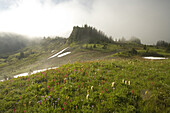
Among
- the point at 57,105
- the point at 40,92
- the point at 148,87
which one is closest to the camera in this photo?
the point at 57,105

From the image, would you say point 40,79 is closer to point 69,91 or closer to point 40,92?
point 40,92

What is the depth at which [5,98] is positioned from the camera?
6039mm

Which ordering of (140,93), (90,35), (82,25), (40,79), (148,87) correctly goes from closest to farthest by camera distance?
(140,93) → (148,87) → (40,79) → (90,35) → (82,25)

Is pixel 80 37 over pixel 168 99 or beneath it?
over

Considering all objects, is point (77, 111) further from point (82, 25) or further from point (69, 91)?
point (82, 25)

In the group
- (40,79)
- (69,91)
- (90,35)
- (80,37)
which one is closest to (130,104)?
(69,91)

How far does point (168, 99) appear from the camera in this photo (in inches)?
179

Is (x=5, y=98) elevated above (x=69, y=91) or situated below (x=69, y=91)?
below

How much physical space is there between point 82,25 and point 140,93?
7025 inches

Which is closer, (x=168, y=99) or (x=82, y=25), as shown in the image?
(x=168, y=99)

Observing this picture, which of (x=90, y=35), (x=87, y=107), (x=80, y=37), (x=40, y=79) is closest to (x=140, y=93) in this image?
(x=87, y=107)

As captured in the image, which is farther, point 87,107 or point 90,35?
point 90,35

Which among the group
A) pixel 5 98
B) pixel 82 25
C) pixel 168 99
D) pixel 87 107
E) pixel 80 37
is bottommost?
pixel 5 98

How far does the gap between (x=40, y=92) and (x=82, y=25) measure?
582 feet
